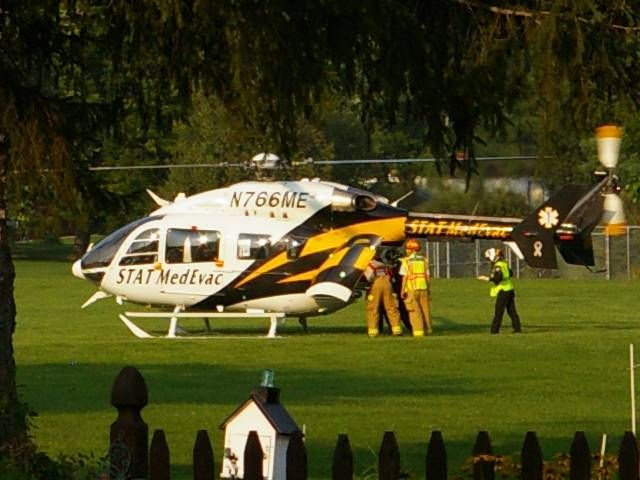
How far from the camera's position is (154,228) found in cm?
3997

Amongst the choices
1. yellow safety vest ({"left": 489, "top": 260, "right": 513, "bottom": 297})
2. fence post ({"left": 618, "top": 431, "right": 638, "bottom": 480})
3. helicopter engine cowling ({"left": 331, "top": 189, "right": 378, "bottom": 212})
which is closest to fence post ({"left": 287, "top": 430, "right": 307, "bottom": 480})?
fence post ({"left": 618, "top": 431, "right": 638, "bottom": 480})

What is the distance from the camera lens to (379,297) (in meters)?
37.8

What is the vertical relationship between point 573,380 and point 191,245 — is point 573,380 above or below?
below

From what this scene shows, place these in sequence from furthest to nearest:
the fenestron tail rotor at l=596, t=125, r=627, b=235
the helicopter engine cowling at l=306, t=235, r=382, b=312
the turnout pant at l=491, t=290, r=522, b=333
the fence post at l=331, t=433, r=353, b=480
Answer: the helicopter engine cowling at l=306, t=235, r=382, b=312 → the turnout pant at l=491, t=290, r=522, b=333 → the fenestron tail rotor at l=596, t=125, r=627, b=235 → the fence post at l=331, t=433, r=353, b=480

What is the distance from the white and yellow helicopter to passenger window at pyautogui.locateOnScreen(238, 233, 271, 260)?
0.02 meters

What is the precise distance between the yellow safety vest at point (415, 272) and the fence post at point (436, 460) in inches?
1137

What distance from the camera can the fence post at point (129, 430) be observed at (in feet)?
Result: 29.3

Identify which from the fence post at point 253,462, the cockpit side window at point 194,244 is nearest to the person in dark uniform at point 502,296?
the cockpit side window at point 194,244

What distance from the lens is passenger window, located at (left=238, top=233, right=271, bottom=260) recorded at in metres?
39.6

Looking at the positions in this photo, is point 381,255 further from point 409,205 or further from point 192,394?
point 192,394

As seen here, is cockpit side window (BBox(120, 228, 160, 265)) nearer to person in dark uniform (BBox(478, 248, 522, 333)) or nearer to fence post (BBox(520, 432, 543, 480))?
person in dark uniform (BBox(478, 248, 522, 333))

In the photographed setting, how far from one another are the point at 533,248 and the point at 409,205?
40.5 ft

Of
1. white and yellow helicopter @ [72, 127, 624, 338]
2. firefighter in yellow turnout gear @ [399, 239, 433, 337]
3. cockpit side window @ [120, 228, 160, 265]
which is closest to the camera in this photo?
firefighter in yellow turnout gear @ [399, 239, 433, 337]

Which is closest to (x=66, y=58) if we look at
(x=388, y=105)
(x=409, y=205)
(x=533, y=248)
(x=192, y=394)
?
(x=388, y=105)
